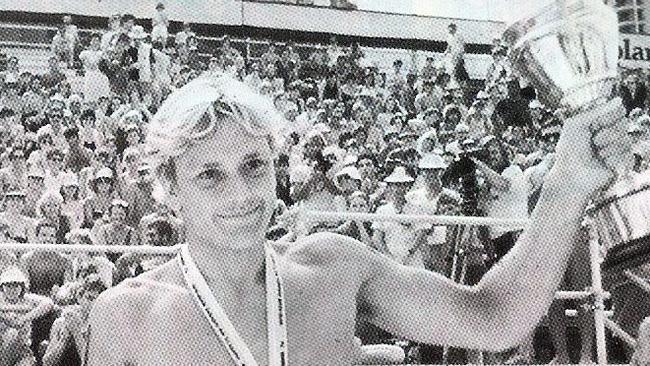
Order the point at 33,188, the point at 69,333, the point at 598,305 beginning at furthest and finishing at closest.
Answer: the point at 33,188
the point at 69,333
the point at 598,305

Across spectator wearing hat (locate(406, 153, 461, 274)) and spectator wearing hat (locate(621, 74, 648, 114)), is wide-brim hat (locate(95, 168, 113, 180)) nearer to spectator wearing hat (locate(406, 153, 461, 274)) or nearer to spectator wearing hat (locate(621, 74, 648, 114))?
spectator wearing hat (locate(406, 153, 461, 274))

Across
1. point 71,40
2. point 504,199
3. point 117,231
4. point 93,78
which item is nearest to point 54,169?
point 117,231

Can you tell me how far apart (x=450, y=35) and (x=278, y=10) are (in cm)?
412

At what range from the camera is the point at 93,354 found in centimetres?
183

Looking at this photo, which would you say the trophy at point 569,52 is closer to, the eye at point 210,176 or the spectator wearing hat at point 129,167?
the eye at point 210,176

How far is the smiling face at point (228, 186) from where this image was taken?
180cm

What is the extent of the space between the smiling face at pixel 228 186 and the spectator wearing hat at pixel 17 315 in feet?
15.7

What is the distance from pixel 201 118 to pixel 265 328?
Answer: 1.34 ft

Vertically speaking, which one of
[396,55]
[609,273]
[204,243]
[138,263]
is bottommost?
[138,263]

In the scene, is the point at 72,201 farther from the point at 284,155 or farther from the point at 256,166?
the point at 256,166

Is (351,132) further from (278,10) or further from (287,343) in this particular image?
(287,343)

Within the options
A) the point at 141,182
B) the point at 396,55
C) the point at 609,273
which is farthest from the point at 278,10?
the point at 609,273

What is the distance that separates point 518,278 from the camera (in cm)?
182

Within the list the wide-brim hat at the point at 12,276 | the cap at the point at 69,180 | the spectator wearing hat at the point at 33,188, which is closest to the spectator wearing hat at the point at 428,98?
the cap at the point at 69,180
